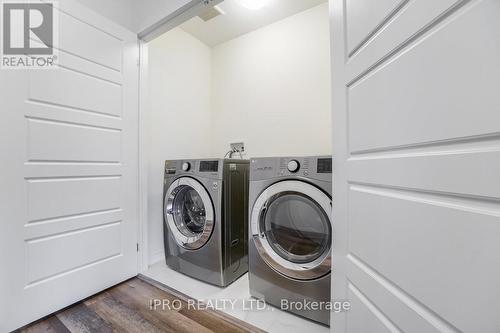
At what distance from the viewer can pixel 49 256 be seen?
1282 millimetres

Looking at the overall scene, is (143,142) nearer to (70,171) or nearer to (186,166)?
(186,166)

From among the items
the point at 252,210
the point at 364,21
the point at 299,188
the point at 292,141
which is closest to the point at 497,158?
the point at 364,21

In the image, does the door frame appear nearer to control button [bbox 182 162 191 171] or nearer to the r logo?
control button [bbox 182 162 191 171]

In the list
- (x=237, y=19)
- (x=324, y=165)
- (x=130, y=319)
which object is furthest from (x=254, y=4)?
(x=130, y=319)

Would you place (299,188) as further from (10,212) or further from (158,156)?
(10,212)

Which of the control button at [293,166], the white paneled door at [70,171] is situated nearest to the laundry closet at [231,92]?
the white paneled door at [70,171]

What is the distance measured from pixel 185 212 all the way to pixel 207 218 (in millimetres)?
Answer: 402

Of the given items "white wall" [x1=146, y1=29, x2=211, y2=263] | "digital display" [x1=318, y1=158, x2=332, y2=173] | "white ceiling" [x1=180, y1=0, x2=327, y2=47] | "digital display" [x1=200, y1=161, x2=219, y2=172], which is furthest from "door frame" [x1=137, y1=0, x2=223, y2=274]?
"digital display" [x1=318, y1=158, x2=332, y2=173]

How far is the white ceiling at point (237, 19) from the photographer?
79.9 inches

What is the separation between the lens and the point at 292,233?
138 cm

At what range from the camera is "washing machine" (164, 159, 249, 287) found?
1.56 metres

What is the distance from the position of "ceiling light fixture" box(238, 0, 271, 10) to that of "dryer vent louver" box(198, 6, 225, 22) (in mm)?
229

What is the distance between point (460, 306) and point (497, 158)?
1.02 feet

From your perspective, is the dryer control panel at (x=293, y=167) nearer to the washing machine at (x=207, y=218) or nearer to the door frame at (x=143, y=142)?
the washing machine at (x=207, y=218)
